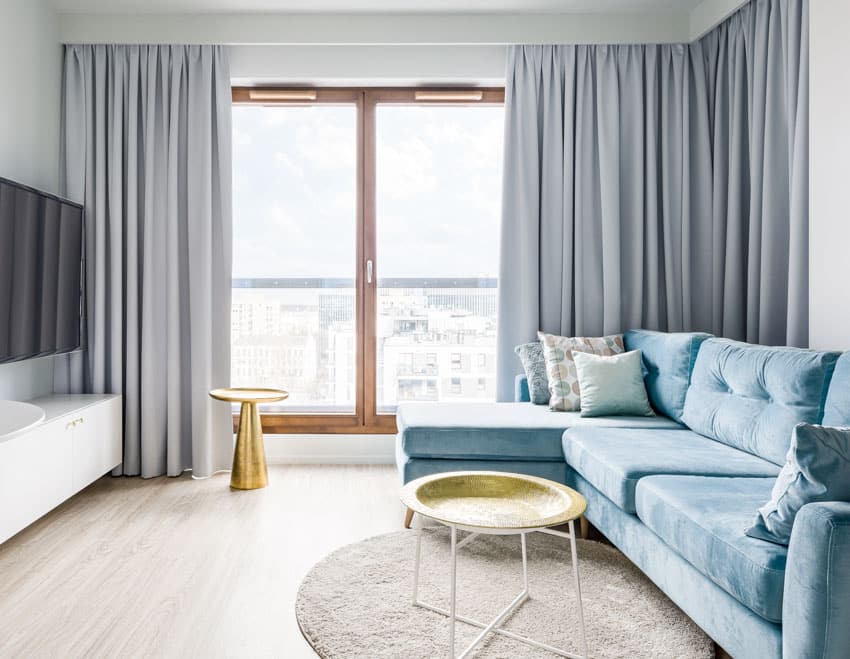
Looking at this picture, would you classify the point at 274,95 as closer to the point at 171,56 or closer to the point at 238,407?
the point at 171,56

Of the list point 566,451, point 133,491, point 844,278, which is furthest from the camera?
point 133,491

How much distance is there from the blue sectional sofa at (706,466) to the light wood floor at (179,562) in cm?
56

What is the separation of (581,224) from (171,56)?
2637 mm

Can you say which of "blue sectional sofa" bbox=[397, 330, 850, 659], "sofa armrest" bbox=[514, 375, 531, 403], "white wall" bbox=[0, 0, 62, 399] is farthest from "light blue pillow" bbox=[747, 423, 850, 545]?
"white wall" bbox=[0, 0, 62, 399]

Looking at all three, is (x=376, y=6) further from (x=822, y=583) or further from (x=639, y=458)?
(x=822, y=583)

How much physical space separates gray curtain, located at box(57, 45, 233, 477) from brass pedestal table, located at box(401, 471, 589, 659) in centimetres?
210

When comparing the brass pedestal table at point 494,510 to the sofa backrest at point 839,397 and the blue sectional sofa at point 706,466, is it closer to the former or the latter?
the blue sectional sofa at point 706,466

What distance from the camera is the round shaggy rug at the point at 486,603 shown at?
5.88 ft

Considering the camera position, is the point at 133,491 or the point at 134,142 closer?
the point at 133,491

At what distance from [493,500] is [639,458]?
2.13 ft

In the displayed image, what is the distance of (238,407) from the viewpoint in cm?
397

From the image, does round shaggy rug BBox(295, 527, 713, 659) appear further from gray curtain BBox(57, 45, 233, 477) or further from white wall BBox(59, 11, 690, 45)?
white wall BBox(59, 11, 690, 45)

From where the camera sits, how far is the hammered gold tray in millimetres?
1704

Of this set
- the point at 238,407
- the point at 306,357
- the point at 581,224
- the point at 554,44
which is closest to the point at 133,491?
the point at 238,407
